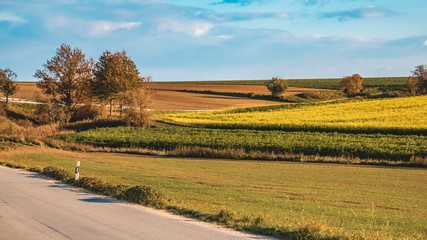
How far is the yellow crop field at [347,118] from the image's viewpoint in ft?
149

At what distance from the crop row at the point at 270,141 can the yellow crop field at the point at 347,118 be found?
17.7 feet

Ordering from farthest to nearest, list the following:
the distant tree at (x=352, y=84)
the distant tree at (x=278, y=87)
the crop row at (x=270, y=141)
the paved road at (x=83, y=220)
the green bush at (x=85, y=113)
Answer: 1. the distant tree at (x=352, y=84)
2. the distant tree at (x=278, y=87)
3. the green bush at (x=85, y=113)
4. the crop row at (x=270, y=141)
5. the paved road at (x=83, y=220)

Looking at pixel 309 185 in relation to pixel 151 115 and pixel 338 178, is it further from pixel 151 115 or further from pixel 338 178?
pixel 151 115

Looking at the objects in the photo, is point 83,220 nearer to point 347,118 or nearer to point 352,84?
point 347,118

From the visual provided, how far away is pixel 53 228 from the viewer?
10.0m

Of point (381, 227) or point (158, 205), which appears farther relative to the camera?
point (158, 205)

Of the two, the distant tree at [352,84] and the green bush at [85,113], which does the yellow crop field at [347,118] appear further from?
the distant tree at [352,84]

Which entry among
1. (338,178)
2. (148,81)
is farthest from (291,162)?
(148,81)

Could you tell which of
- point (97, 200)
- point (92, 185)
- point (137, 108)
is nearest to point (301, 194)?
point (97, 200)

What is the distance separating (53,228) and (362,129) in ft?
129

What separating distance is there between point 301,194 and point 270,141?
20.5 metres

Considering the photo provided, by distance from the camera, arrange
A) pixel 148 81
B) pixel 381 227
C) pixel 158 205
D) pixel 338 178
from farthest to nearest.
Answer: pixel 148 81 < pixel 338 178 < pixel 158 205 < pixel 381 227

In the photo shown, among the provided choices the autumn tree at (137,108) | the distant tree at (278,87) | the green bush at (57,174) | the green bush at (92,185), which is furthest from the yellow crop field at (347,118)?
the green bush at (92,185)

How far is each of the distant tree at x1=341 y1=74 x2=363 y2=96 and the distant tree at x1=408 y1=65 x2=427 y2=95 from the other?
17.9m
